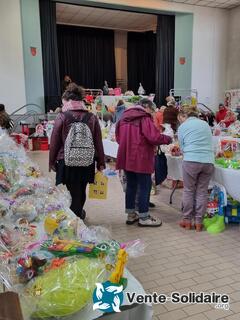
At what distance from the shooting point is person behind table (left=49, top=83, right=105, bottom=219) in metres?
2.74

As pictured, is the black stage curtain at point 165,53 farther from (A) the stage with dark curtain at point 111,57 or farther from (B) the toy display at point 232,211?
(B) the toy display at point 232,211

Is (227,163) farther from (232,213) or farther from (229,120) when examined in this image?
(229,120)

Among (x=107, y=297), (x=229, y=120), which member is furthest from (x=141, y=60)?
(x=107, y=297)

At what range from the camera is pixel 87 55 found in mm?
12086

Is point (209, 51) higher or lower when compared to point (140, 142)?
higher

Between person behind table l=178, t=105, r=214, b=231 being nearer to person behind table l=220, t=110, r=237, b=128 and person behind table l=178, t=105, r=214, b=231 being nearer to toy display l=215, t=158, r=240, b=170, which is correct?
toy display l=215, t=158, r=240, b=170

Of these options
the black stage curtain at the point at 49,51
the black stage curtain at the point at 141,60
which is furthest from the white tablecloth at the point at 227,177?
the black stage curtain at the point at 141,60

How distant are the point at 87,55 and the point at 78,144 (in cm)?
1016

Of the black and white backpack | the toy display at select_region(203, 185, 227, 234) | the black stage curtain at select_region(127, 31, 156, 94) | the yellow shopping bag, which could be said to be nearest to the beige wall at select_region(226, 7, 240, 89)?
the black stage curtain at select_region(127, 31, 156, 94)

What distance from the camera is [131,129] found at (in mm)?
3018

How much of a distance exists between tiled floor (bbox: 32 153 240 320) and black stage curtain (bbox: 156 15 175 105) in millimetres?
7366

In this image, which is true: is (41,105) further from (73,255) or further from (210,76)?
(73,255)

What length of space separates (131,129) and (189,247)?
1.17m

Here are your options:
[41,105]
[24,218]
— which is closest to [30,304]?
[24,218]
